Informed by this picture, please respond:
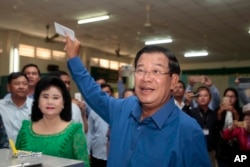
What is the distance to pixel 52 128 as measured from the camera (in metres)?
1.65

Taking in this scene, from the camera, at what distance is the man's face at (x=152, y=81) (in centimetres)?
111

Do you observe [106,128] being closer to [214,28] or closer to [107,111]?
[107,111]

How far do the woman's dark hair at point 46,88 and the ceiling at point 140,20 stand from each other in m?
4.30

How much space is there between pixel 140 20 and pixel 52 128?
578 centimetres

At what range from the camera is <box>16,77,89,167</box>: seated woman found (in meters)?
1.52

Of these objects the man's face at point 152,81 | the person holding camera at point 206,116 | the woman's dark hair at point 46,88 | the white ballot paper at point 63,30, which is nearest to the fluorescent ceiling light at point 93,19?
the person holding camera at point 206,116

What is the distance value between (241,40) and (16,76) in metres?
8.39

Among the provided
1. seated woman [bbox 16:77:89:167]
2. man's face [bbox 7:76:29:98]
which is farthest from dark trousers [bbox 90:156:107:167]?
seated woman [bbox 16:77:89:167]

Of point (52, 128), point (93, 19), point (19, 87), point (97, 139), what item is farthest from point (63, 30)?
point (93, 19)

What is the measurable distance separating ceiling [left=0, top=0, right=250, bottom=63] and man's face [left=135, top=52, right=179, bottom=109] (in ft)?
15.7

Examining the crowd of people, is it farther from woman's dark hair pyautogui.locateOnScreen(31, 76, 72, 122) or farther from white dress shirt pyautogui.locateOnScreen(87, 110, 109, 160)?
white dress shirt pyautogui.locateOnScreen(87, 110, 109, 160)

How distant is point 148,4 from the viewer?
5.84 meters

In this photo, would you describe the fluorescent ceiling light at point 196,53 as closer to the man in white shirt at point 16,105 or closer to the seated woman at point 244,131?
the seated woman at point 244,131

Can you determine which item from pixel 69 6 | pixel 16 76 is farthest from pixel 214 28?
pixel 16 76
